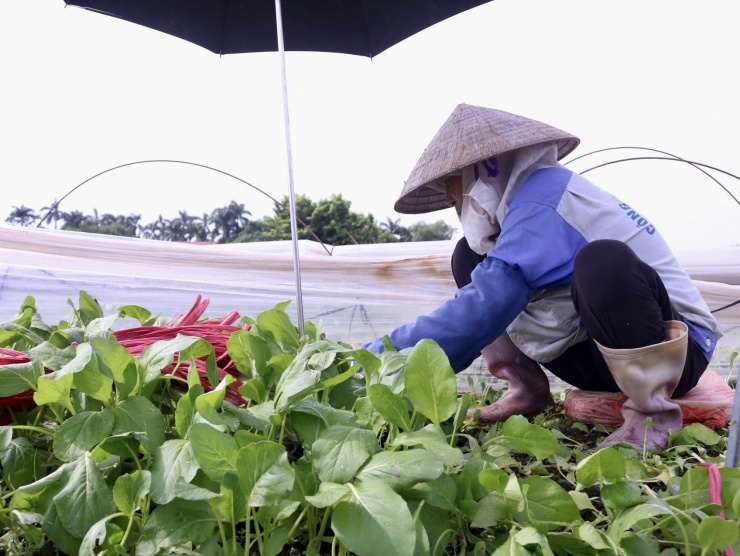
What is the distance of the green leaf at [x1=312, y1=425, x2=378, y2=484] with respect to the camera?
50 cm

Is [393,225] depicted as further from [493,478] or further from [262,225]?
[493,478]

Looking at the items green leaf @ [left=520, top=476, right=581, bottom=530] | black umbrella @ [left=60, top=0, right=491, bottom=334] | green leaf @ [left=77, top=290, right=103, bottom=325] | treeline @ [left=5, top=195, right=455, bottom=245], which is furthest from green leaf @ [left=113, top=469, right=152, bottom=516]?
treeline @ [left=5, top=195, right=455, bottom=245]

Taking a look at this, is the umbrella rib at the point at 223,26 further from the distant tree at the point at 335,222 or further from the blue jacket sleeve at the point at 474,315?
the distant tree at the point at 335,222

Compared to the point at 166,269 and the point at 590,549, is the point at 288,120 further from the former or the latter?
the point at 590,549

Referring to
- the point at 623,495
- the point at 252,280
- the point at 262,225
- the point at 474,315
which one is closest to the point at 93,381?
the point at 623,495

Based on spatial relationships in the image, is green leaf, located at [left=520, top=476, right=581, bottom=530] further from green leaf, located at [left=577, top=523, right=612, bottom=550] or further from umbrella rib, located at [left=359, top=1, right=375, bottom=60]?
umbrella rib, located at [left=359, top=1, right=375, bottom=60]

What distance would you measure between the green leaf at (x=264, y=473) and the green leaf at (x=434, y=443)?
117 millimetres

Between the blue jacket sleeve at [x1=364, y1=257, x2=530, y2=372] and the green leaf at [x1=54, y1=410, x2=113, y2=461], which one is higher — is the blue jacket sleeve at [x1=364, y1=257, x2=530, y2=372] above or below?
above

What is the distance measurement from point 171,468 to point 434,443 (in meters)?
0.21

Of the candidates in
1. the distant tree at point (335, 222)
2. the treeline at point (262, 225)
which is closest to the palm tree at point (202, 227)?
the treeline at point (262, 225)

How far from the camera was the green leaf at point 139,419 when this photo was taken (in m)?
0.59

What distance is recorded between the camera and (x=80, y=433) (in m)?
0.57

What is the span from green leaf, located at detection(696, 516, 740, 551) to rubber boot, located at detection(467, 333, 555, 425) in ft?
2.97

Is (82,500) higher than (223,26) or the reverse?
the reverse
